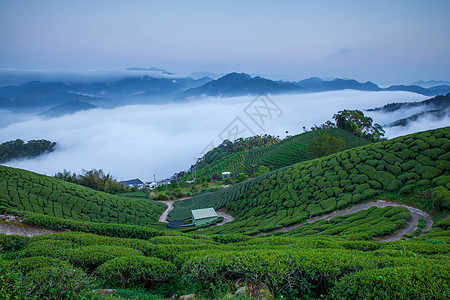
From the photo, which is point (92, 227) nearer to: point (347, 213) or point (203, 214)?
point (203, 214)

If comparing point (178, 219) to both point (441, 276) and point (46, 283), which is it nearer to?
point (46, 283)

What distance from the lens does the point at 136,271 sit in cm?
652

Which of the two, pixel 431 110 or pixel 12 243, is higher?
pixel 431 110

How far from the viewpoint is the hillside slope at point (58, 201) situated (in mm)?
20344

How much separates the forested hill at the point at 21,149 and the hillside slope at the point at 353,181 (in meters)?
119

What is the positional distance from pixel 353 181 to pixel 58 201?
26891 mm

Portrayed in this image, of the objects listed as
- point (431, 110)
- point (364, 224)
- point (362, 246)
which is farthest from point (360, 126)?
point (431, 110)

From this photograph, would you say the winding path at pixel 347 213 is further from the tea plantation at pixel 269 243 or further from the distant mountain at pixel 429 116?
the distant mountain at pixel 429 116

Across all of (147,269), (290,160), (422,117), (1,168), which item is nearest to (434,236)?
(147,269)

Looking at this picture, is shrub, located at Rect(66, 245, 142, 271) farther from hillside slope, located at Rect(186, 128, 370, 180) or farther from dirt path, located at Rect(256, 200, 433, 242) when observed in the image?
hillside slope, located at Rect(186, 128, 370, 180)

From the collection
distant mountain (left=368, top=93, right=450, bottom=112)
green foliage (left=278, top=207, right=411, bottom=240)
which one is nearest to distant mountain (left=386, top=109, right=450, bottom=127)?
distant mountain (left=368, top=93, right=450, bottom=112)

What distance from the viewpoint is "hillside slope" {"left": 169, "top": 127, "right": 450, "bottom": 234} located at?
1639 cm

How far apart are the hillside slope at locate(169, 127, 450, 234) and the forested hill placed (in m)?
119

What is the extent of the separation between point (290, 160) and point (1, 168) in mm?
46923
